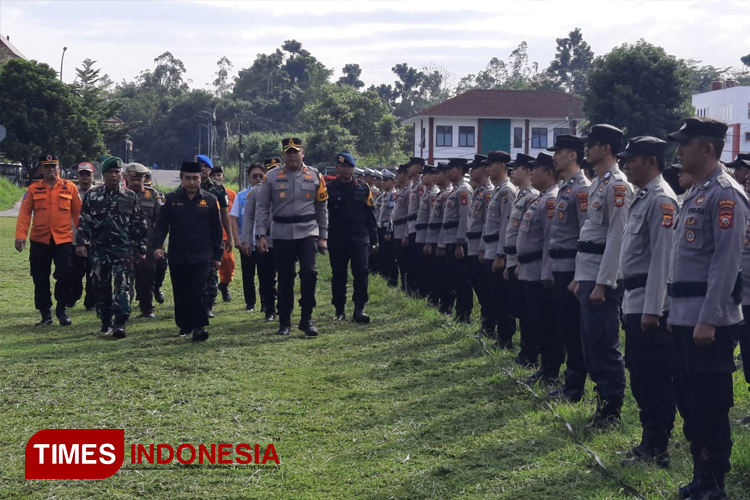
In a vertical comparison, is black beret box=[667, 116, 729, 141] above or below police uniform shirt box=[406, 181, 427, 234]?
above

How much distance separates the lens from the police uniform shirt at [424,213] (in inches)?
500

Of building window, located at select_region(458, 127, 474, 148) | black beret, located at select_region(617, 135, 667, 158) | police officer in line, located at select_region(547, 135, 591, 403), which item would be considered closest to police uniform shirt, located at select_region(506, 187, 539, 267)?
police officer in line, located at select_region(547, 135, 591, 403)

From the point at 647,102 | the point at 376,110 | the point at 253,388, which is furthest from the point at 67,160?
the point at 253,388

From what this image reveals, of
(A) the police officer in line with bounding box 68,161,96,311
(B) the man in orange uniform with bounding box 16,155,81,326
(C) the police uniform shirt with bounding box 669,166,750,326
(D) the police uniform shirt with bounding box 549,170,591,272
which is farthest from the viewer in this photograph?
(A) the police officer in line with bounding box 68,161,96,311

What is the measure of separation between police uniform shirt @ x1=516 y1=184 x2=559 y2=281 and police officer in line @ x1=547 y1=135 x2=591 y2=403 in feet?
1.86

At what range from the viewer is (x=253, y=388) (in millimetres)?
7656

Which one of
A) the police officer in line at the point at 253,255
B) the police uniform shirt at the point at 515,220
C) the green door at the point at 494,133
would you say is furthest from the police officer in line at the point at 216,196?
the green door at the point at 494,133

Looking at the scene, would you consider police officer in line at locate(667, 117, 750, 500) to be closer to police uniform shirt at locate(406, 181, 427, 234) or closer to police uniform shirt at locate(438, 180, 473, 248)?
police uniform shirt at locate(438, 180, 473, 248)

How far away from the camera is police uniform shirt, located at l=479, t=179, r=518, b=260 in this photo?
29.7 ft

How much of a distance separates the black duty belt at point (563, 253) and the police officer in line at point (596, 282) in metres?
0.51

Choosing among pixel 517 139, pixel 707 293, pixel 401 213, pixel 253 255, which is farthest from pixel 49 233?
pixel 517 139

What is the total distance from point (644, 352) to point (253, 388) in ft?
11.4

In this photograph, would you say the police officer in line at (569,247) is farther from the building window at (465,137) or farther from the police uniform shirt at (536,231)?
the building window at (465,137)

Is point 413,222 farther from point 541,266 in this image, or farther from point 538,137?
point 538,137
